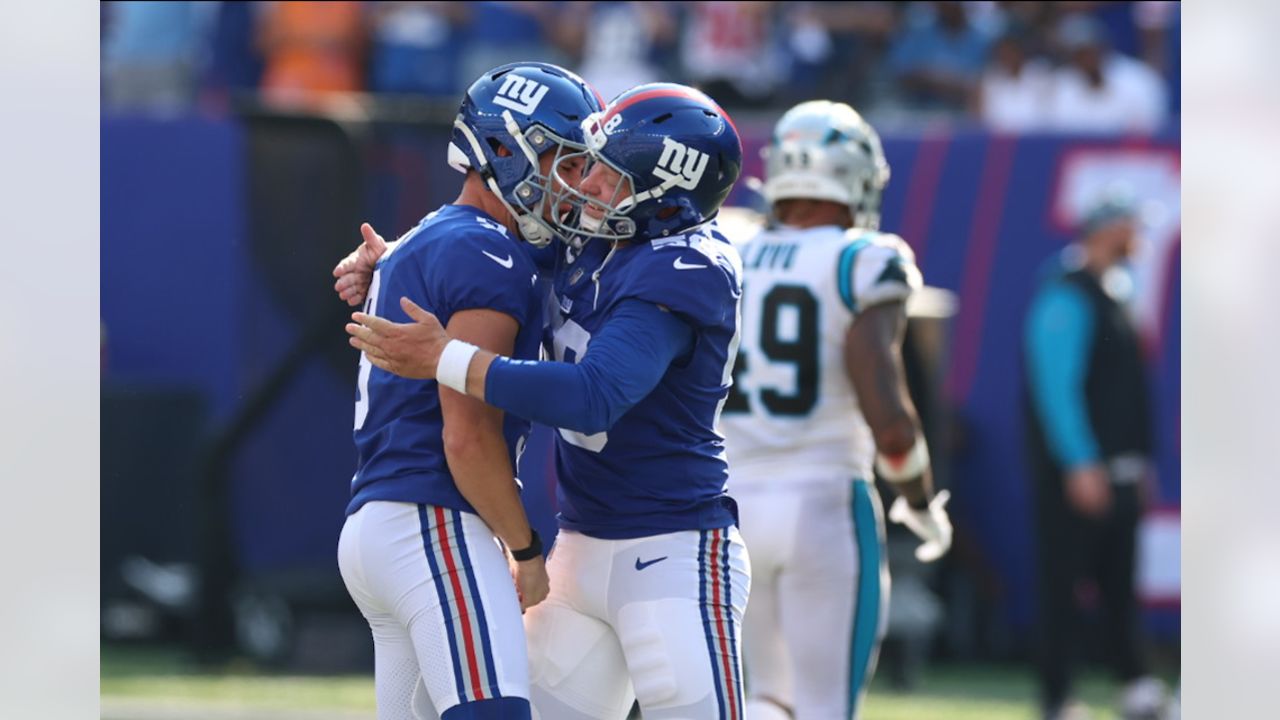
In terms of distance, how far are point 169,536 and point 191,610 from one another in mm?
482

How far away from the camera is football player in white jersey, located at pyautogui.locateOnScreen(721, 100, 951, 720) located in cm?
483

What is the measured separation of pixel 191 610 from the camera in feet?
28.5

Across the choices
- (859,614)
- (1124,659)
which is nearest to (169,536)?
(1124,659)

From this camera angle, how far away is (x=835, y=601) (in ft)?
15.9

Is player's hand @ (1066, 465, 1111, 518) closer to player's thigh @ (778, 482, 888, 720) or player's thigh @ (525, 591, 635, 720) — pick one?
player's thigh @ (778, 482, 888, 720)

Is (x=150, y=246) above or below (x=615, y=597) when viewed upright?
above

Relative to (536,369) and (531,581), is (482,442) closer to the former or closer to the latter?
(536,369)

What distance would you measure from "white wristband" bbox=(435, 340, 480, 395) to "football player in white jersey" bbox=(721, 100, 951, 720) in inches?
64.9

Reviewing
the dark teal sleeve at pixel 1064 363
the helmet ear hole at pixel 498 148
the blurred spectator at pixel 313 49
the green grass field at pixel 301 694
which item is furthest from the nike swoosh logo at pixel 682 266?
the blurred spectator at pixel 313 49

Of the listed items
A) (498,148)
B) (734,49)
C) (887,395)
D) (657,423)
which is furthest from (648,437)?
(734,49)

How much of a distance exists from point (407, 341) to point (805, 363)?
5.81 feet

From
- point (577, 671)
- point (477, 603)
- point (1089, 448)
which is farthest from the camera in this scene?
point (1089, 448)

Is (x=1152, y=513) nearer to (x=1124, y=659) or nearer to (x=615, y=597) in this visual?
(x=1124, y=659)

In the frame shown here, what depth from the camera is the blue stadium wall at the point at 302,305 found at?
902cm
